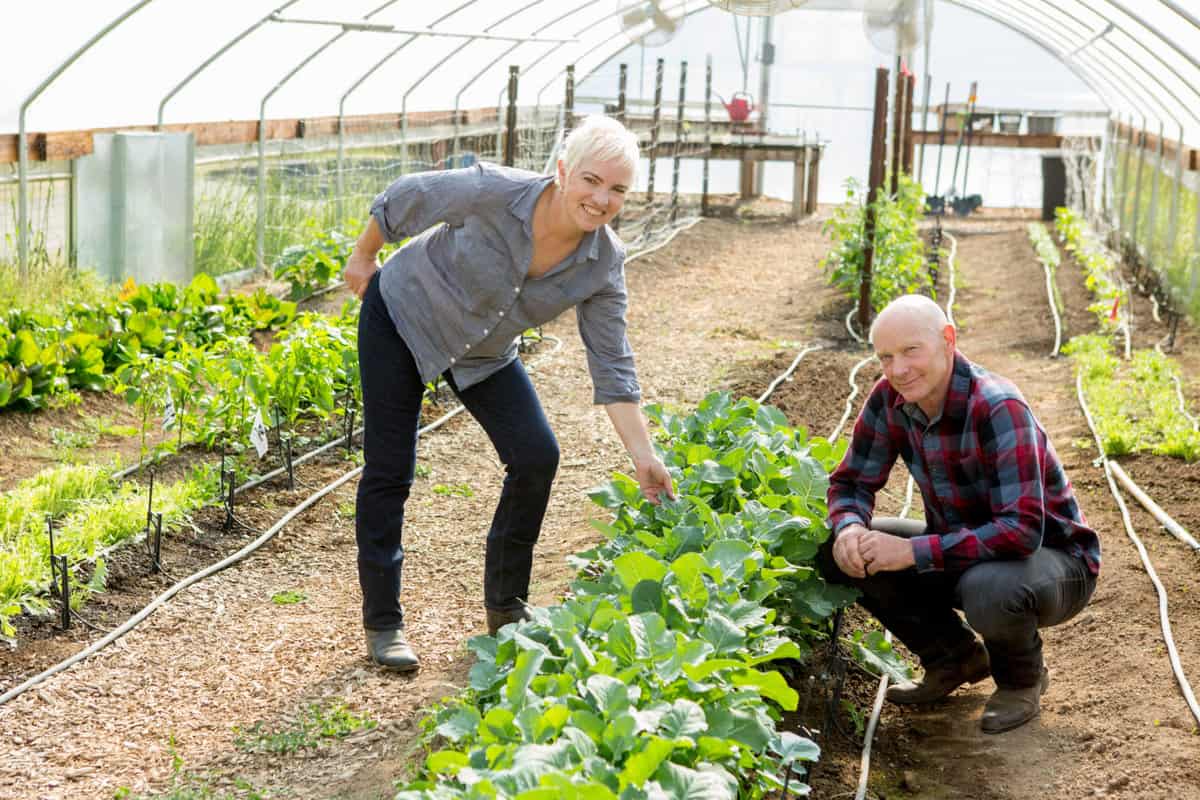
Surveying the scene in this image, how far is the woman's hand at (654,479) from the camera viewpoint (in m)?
3.02

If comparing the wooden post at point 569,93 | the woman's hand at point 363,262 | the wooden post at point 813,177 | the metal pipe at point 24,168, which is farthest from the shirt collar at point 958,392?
the wooden post at point 813,177

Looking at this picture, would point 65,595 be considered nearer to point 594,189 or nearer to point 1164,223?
point 594,189

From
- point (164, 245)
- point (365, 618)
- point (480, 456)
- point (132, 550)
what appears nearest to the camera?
point (365, 618)

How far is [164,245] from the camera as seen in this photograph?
8.21 meters

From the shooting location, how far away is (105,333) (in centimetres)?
608

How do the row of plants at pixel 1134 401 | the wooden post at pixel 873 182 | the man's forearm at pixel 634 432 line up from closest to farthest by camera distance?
the man's forearm at pixel 634 432
the row of plants at pixel 1134 401
the wooden post at pixel 873 182

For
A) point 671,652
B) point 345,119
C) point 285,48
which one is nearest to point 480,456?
point 671,652

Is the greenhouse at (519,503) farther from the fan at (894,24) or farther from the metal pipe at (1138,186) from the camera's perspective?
the metal pipe at (1138,186)

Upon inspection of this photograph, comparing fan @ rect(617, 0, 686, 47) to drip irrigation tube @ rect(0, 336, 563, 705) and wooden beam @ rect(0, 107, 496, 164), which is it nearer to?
wooden beam @ rect(0, 107, 496, 164)

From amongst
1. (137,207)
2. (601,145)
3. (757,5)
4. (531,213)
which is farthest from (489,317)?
(137,207)

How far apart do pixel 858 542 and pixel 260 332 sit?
4.90 metres

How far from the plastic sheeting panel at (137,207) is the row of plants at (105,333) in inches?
34.0

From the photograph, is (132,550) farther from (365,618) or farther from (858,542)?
(858,542)

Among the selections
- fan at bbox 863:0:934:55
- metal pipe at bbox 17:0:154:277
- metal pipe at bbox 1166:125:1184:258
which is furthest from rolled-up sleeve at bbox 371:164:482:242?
metal pipe at bbox 1166:125:1184:258
